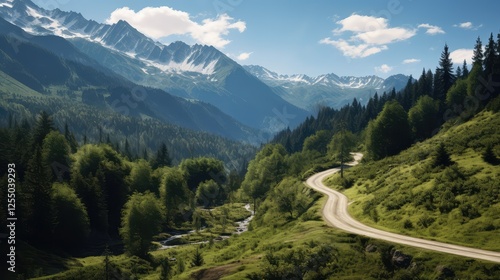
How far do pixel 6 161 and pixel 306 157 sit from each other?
345 ft

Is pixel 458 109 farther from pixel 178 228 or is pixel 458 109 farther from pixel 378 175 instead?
pixel 178 228

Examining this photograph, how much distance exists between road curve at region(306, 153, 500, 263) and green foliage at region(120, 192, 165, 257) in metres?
38.1

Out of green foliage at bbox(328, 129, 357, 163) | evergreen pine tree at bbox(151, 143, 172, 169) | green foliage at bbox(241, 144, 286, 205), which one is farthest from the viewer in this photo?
evergreen pine tree at bbox(151, 143, 172, 169)

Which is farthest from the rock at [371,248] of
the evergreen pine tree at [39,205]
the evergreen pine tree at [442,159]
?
the evergreen pine tree at [39,205]

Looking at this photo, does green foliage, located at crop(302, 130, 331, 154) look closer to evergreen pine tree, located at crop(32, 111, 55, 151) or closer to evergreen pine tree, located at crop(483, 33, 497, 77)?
evergreen pine tree, located at crop(483, 33, 497, 77)

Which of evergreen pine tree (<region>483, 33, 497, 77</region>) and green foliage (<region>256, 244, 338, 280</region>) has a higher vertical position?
evergreen pine tree (<region>483, 33, 497, 77</region>)

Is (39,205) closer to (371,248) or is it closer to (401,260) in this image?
(371,248)

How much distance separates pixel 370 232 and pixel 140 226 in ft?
165

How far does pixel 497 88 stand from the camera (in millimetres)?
102438

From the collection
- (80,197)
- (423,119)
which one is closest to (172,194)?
(80,197)

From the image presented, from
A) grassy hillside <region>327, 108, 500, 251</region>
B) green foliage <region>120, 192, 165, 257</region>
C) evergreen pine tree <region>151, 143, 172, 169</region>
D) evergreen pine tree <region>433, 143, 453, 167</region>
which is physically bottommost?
green foliage <region>120, 192, 165, 257</region>

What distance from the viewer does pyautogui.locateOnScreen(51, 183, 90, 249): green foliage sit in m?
81.9

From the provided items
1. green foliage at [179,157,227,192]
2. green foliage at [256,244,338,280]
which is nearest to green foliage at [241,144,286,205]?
green foliage at [179,157,227,192]

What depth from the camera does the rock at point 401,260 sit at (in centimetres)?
3969
